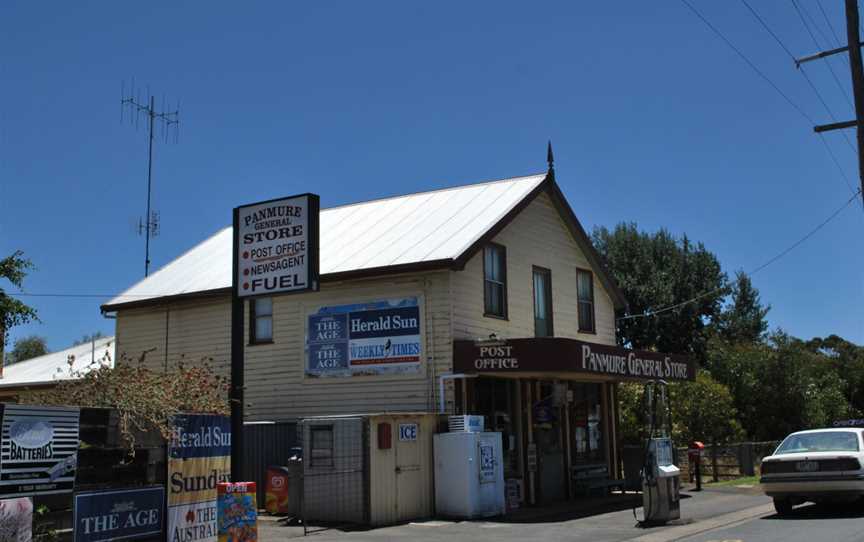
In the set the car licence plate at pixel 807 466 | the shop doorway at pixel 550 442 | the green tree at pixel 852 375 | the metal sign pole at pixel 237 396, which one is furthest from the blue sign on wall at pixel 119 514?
the green tree at pixel 852 375

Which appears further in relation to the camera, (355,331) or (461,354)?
(355,331)

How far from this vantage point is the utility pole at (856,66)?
63.2 ft

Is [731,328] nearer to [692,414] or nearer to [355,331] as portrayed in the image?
[692,414]

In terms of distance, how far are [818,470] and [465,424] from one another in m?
6.42

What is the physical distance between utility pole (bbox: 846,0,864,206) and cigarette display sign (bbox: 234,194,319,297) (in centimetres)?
1259

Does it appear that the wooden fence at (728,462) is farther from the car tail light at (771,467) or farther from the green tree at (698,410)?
the car tail light at (771,467)

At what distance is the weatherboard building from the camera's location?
19.3 metres

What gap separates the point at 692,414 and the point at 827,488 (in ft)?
53.2

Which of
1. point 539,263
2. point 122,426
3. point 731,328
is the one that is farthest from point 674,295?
point 122,426

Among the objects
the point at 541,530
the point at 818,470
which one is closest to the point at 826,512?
the point at 818,470

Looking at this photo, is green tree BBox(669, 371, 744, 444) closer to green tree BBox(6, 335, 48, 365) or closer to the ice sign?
the ice sign

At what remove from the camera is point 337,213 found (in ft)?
83.7

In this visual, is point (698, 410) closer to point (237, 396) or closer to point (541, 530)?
point (541, 530)

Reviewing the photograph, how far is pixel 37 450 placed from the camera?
9.72 metres
